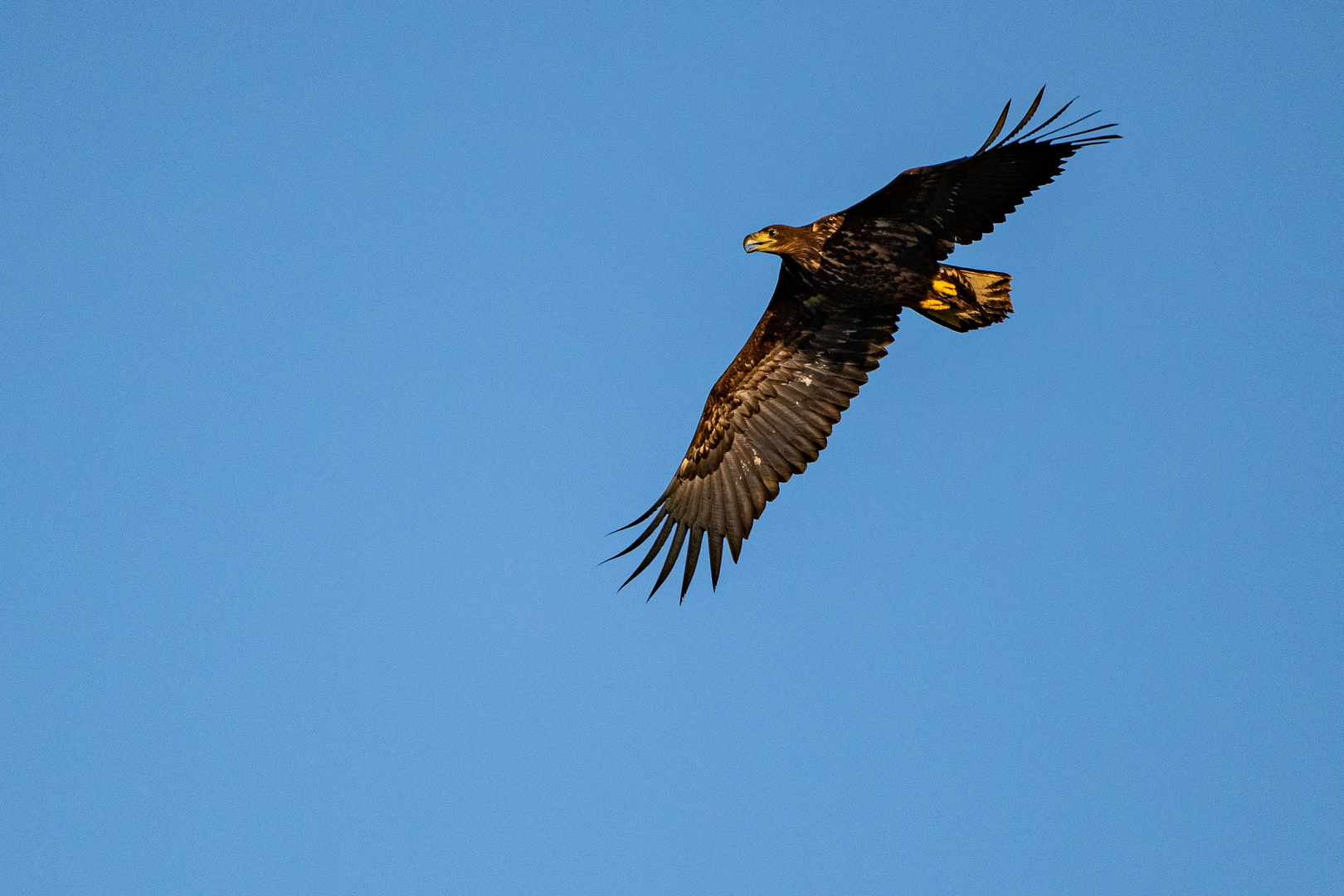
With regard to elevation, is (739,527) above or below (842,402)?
below

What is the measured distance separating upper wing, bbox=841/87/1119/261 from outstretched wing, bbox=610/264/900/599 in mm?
1176

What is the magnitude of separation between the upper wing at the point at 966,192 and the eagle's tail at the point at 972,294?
256 mm

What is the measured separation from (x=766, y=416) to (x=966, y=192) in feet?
9.27

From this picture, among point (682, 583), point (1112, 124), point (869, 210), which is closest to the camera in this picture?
point (1112, 124)

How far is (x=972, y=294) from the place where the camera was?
35.5 feet

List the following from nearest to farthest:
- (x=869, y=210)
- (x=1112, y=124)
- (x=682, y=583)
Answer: (x=1112, y=124)
(x=869, y=210)
(x=682, y=583)

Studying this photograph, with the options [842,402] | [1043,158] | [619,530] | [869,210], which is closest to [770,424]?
[842,402]

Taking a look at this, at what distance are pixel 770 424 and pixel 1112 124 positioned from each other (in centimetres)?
394

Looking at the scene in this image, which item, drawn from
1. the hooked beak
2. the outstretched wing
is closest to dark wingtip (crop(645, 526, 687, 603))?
the outstretched wing

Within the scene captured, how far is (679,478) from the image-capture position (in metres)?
12.3

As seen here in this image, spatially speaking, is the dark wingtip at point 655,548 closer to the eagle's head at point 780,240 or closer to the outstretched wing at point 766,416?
the outstretched wing at point 766,416

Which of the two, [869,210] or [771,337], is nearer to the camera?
[869,210]

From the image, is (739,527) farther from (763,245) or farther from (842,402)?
(763,245)

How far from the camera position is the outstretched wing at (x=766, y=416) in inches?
464
